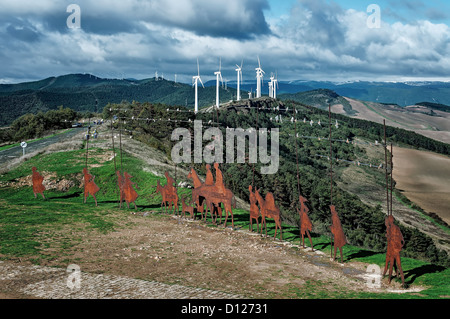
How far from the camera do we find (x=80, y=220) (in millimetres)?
21234

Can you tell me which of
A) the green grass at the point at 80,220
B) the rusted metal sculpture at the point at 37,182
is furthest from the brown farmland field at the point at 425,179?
the rusted metal sculpture at the point at 37,182

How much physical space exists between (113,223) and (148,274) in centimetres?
797

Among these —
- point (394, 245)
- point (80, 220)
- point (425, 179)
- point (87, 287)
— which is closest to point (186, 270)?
point (87, 287)

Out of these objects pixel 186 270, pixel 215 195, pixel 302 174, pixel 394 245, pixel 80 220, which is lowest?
pixel 302 174

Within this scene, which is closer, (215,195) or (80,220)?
(80,220)

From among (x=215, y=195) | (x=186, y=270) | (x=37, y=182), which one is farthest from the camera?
(x=37, y=182)

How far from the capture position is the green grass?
14.2m

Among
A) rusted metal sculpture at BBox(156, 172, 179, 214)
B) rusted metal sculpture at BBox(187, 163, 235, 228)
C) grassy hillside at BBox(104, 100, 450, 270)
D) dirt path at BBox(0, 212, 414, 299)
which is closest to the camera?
dirt path at BBox(0, 212, 414, 299)

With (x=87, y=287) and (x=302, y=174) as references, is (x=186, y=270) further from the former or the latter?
(x=302, y=174)

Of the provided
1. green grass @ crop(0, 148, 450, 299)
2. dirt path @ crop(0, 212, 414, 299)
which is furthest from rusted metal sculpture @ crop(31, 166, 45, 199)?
dirt path @ crop(0, 212, 414, 299)

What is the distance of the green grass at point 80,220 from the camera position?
14242 millimetres

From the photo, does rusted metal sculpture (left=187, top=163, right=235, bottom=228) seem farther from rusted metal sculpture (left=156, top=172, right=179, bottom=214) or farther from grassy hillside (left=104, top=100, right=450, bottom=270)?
grassy hillside (left=104, top=100, right=450, bottom=270)

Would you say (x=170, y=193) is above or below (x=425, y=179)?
above

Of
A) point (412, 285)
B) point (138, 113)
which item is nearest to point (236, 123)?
point (138, 113)
